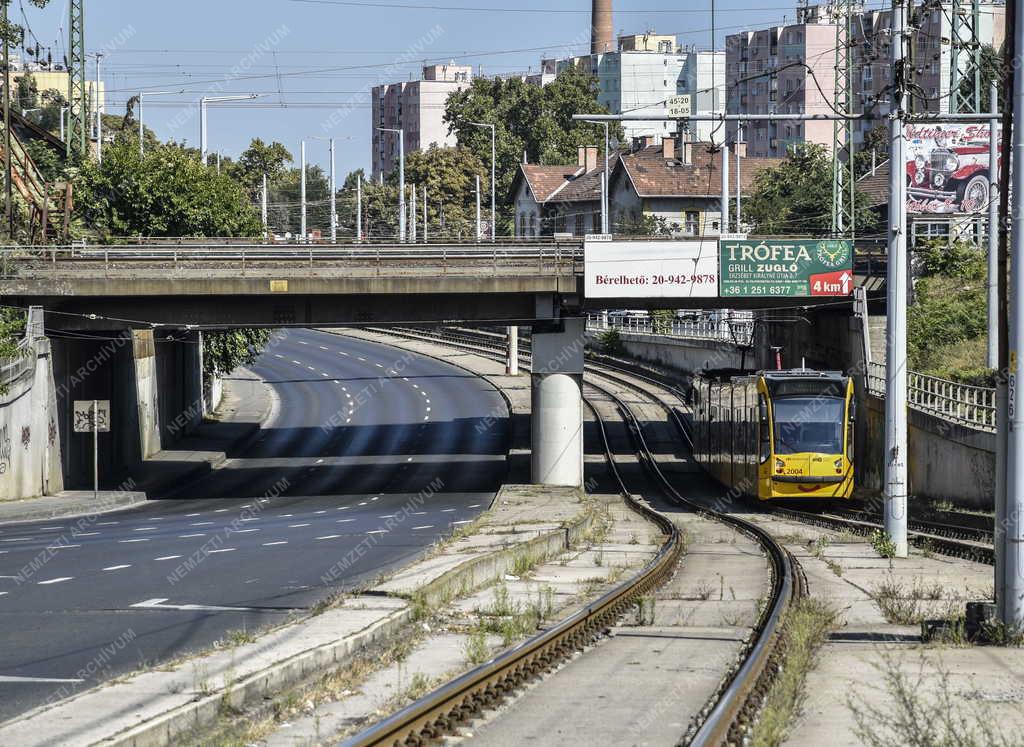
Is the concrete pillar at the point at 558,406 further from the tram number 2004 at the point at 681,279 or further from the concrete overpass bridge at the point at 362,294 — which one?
the tram number 2004 at the point at 681,279

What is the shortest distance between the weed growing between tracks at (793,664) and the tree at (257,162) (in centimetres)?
13161

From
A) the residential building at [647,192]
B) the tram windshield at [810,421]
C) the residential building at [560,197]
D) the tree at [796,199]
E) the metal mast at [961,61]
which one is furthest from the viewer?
the residential building at [560,197]

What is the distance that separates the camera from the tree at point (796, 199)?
8612cm

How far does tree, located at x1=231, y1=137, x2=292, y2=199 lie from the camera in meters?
143

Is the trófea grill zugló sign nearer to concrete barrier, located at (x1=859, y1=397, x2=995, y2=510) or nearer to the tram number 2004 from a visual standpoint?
the tram number 2004

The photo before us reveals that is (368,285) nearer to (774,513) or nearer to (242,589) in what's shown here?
(774,513)

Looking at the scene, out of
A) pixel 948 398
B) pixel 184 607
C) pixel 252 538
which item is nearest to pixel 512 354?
pixel 948 398

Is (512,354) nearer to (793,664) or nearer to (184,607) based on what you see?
(184,607)

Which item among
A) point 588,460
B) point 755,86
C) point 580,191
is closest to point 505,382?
point 588,460

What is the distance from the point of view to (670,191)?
4075 inches

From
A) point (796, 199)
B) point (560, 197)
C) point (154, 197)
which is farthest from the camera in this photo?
point (560, 197)

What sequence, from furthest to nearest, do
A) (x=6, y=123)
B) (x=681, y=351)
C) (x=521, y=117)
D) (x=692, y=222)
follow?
(x=521, y=117)
(x=692, y=222)
(x=681, y=351)
(x=6, y=123)

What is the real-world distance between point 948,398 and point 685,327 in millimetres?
46839

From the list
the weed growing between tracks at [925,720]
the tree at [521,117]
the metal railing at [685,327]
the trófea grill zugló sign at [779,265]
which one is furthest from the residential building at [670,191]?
the weed growing between tracks at [925,720]
